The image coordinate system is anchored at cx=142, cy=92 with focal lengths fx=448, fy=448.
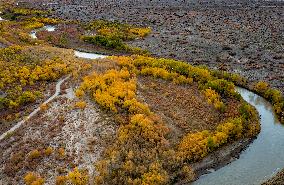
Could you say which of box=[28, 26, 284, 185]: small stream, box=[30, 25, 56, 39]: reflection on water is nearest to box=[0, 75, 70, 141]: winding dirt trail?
box=[28, 26, 284, 185]: small stream

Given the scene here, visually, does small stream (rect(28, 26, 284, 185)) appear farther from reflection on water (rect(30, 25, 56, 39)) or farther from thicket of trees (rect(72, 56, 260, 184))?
reflection on water (rect(30, 25, 56, 39))

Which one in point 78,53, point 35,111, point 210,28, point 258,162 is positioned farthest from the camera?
point 210,28

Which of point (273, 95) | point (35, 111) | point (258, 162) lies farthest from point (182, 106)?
point (35, 111)

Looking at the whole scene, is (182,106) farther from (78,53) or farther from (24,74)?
(78,53)

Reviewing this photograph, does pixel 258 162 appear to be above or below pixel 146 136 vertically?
below

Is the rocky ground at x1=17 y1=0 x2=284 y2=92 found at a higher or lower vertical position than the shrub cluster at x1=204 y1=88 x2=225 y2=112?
higher

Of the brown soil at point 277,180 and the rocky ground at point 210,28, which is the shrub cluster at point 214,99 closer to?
the rocky ground at point 210,28
